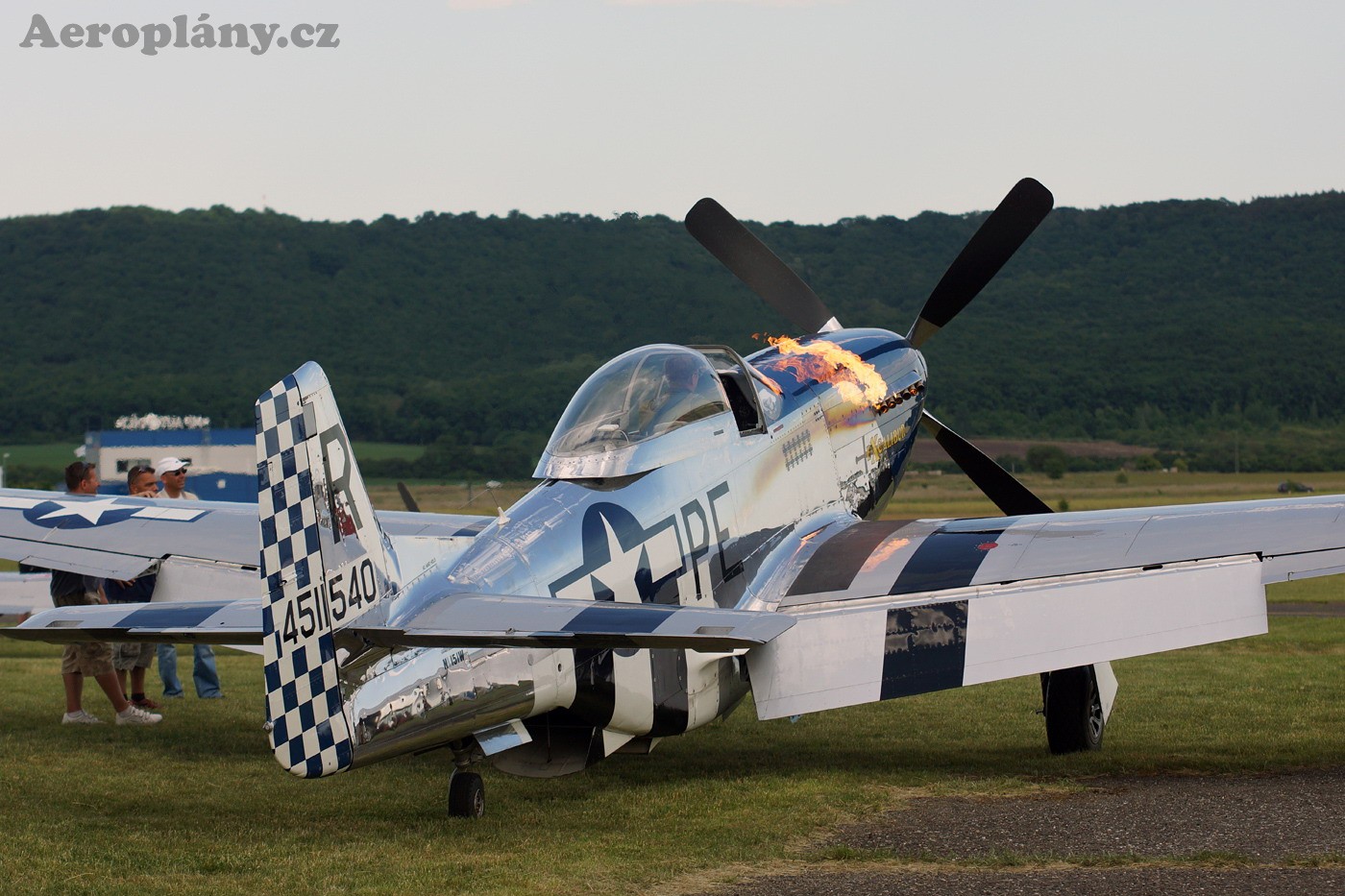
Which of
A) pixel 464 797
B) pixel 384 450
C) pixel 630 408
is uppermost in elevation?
pixel 630 408

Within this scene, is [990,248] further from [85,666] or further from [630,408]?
[85,666]

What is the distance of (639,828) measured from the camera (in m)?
6.83

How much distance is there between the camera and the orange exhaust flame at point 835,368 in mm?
10445

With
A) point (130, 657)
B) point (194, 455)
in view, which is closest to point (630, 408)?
point (130, 657)

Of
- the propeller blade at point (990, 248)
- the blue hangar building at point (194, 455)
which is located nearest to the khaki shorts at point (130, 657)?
the propeller blade at point (990, 248)

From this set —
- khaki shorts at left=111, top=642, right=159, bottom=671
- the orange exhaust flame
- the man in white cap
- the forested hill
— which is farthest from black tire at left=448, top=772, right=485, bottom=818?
the forested hill

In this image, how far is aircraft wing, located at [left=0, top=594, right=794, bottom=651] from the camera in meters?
5.54

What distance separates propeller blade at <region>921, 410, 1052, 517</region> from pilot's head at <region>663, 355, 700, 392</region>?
12.7 feet

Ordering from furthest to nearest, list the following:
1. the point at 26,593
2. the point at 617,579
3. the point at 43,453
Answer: the point at 43,453, the point at 26,593, the point at 617,579

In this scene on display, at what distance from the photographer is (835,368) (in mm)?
10789

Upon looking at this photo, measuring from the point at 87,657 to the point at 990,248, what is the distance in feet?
27.4

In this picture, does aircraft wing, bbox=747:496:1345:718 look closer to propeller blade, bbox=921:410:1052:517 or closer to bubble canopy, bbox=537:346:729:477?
bubble canopy, bbox=537:346:729:477

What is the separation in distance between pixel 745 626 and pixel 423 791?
3228mm

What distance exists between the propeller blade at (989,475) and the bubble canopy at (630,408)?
3888 millimetres
